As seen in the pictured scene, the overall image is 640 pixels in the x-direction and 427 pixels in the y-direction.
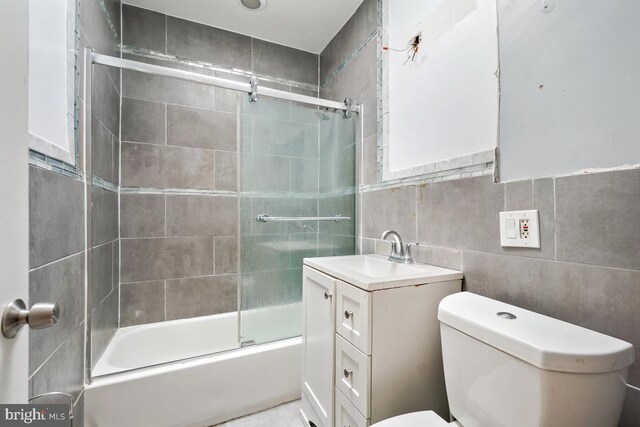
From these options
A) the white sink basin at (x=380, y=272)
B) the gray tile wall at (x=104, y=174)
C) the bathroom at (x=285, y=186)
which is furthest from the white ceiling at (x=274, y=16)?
the white sink basin at (x=380, y=272)

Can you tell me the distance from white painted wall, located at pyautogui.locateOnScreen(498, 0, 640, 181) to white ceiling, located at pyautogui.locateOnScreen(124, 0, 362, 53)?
1301mm

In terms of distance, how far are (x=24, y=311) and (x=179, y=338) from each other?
1.78 m

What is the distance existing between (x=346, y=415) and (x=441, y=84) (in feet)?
4.78

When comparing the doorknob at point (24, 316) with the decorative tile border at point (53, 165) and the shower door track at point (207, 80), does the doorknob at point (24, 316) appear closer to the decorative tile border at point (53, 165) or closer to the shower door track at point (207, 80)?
the decorative tile border at point (53, 165)

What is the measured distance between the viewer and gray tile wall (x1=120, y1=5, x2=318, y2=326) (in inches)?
72.7

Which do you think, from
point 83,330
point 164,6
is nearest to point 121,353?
point 83,330

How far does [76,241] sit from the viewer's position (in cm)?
113

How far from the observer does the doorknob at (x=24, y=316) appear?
0.40 m

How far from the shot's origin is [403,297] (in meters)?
0.96

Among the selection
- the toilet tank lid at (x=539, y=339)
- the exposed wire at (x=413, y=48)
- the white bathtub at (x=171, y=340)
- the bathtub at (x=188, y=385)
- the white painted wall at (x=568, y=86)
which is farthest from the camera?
the white bathtub at (x=171, y=340)

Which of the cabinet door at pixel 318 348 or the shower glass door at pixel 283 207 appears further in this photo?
the shower glass door at pixel 283 207

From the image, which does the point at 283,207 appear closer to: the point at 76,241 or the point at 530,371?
the point at 76,241

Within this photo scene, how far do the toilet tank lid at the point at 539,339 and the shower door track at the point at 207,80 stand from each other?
1454 mm

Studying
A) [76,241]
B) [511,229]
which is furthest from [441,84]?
[76,241]
